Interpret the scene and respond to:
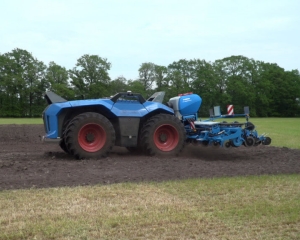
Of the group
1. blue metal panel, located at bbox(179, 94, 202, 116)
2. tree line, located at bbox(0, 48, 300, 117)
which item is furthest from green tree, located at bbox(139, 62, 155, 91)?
blue metal panel, located at bbox(179, 94, 202, 116)

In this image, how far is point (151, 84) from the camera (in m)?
77.1

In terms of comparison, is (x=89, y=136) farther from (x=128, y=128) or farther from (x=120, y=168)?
(x=120, y=168)

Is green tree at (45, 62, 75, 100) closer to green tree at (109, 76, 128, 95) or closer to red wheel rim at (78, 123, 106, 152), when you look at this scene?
green tree at (109, 76, 128, 95)

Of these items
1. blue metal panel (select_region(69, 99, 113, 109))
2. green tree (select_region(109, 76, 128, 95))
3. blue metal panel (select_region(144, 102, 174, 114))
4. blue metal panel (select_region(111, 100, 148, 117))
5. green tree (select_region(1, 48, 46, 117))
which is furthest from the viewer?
green tree (select_region(109, 76, 128, 95))

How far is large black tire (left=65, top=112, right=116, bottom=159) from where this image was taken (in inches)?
370

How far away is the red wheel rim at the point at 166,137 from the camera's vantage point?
→ 10312mm

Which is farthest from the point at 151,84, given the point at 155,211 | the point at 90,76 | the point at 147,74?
the point at 155,211

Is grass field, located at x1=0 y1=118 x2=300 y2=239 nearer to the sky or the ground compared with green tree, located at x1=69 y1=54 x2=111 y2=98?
nearer to the ground

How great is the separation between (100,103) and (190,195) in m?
4.56

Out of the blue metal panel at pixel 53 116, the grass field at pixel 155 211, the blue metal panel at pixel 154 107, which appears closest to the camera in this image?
the grass field at pixel 155 211

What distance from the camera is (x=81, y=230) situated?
14.4ft

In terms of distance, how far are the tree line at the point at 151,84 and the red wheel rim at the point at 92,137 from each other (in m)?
57.7

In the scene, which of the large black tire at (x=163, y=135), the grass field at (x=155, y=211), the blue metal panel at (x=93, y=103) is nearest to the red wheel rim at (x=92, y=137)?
the blue metal panel at (x=93, y=103)

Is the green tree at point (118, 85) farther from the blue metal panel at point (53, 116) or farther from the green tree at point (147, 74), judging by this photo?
the blue metal panel at point (53, 116)
